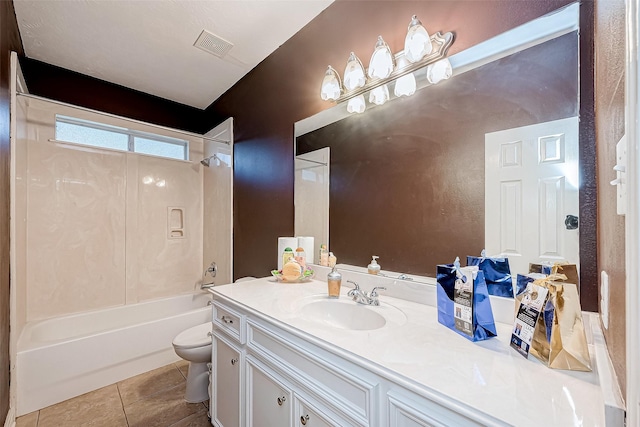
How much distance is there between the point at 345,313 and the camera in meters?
1.24

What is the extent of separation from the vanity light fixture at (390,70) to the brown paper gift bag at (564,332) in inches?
37.9

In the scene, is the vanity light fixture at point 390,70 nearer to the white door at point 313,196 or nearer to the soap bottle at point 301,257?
the white door at point 313,196

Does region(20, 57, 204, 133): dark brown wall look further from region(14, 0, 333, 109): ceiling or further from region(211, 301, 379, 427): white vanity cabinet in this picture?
region(211, 301, 379, 427): white vanity cabinet

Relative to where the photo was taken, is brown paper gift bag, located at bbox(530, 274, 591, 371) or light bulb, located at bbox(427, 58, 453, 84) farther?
light bulb, located at bbox(427, 58, 453, 84)

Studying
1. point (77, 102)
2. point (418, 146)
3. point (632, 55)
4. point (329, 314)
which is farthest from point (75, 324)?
point (632, 55)

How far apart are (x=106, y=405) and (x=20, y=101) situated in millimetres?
2297

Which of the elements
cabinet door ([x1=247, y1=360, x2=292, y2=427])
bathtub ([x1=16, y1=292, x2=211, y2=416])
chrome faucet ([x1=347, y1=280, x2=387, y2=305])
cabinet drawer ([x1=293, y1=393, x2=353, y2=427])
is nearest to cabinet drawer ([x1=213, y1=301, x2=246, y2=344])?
cabinet door ([x1=247, y1=360, x2=292, y2=427])

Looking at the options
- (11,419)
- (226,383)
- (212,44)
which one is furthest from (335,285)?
(11,419)

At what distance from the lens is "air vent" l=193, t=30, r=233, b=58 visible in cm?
193

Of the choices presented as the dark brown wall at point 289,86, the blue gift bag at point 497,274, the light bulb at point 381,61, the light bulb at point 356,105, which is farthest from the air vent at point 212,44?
the blue gift bag at point 497,274

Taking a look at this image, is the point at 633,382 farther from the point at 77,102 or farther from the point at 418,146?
the point at 77,102

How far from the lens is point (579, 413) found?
506 mm

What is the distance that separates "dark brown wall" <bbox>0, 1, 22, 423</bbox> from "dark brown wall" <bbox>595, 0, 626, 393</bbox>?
2.46 metres

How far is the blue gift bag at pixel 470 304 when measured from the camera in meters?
0.81
